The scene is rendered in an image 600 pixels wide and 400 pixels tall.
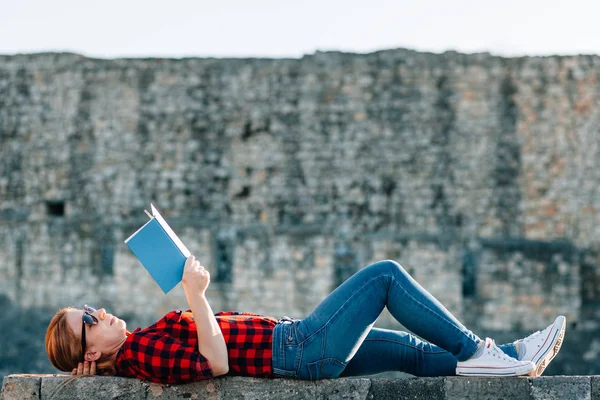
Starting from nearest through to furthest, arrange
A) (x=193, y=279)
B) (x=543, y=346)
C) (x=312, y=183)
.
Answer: (x=193, y=279), (x=543, y=346), (x=312, y=183)

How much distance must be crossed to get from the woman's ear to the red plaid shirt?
0.10 metres

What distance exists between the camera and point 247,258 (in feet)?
34.5

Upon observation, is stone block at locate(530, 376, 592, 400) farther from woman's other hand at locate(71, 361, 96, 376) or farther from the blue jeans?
woman's other hand at locate(71, 361, 96, 376)

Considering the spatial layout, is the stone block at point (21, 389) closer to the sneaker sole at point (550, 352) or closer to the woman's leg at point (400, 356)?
the woman's leg at point (400, 356)

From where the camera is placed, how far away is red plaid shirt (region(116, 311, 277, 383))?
3672 millimetres

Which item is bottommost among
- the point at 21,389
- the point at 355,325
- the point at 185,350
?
the point at 21,389

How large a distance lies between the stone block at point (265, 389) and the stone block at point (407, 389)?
306mm

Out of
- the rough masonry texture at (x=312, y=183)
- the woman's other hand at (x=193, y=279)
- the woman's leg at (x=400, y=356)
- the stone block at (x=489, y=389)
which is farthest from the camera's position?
the rough masonry texture at (x=312, y=183)

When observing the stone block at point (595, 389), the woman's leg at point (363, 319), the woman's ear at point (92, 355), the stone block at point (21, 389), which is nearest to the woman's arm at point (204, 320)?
the woman's leg at point (363, 319)

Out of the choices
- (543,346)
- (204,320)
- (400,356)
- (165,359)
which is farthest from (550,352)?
(165,359)

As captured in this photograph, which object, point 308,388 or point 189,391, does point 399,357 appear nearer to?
point 308,388

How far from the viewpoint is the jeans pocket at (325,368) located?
3.81 m

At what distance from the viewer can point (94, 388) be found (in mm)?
3857

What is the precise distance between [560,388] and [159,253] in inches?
78.2
